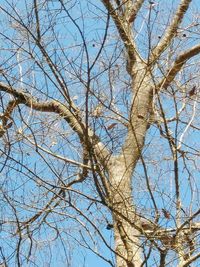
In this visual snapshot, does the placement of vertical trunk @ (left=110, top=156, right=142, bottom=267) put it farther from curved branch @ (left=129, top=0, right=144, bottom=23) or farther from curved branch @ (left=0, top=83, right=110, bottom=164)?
curved branch @ (left=129, top=0, right=144, bottom=23)

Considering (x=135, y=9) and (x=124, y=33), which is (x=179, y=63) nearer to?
(x=135, y=9)

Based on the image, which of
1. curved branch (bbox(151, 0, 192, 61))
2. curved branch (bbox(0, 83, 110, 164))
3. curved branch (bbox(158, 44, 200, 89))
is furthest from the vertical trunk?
curved branch (bbox(151, 0, 192, 61))

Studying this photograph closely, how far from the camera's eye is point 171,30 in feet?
19.1

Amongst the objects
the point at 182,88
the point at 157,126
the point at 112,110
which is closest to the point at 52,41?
the point at 112,110

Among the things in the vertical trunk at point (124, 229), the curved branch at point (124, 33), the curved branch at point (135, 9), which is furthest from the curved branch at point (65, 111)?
the curved branch at point (135, 9)

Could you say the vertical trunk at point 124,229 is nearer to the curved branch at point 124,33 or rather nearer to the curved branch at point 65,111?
the curved branch at point 65,111

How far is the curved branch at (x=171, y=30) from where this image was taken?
4889mm

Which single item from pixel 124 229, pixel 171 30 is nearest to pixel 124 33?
pixel 171 30

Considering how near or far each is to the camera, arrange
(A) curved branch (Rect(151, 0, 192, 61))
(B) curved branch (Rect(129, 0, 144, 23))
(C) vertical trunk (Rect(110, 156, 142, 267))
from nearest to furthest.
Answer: (C) vertical trunk (Rect(110, 156, 142, 267)) → (A) curved branch (Rect(151, 0, 192, 61)) → (B) curved branch (Rect(129, 0, 144, 23))

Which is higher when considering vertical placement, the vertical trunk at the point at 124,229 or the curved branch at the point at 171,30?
the curved branch at the point at 171,30

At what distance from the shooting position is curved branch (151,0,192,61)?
489 centimetres

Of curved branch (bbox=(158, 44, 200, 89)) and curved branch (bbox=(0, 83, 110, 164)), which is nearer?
curved branch (bbox=(0, 83, 110, 164))

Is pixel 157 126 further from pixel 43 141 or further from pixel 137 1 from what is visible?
pixel 137 1

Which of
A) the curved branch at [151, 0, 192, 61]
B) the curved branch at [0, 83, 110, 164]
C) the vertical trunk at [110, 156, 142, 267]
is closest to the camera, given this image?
the vertical trunk at [110, 156, 142, 267]
